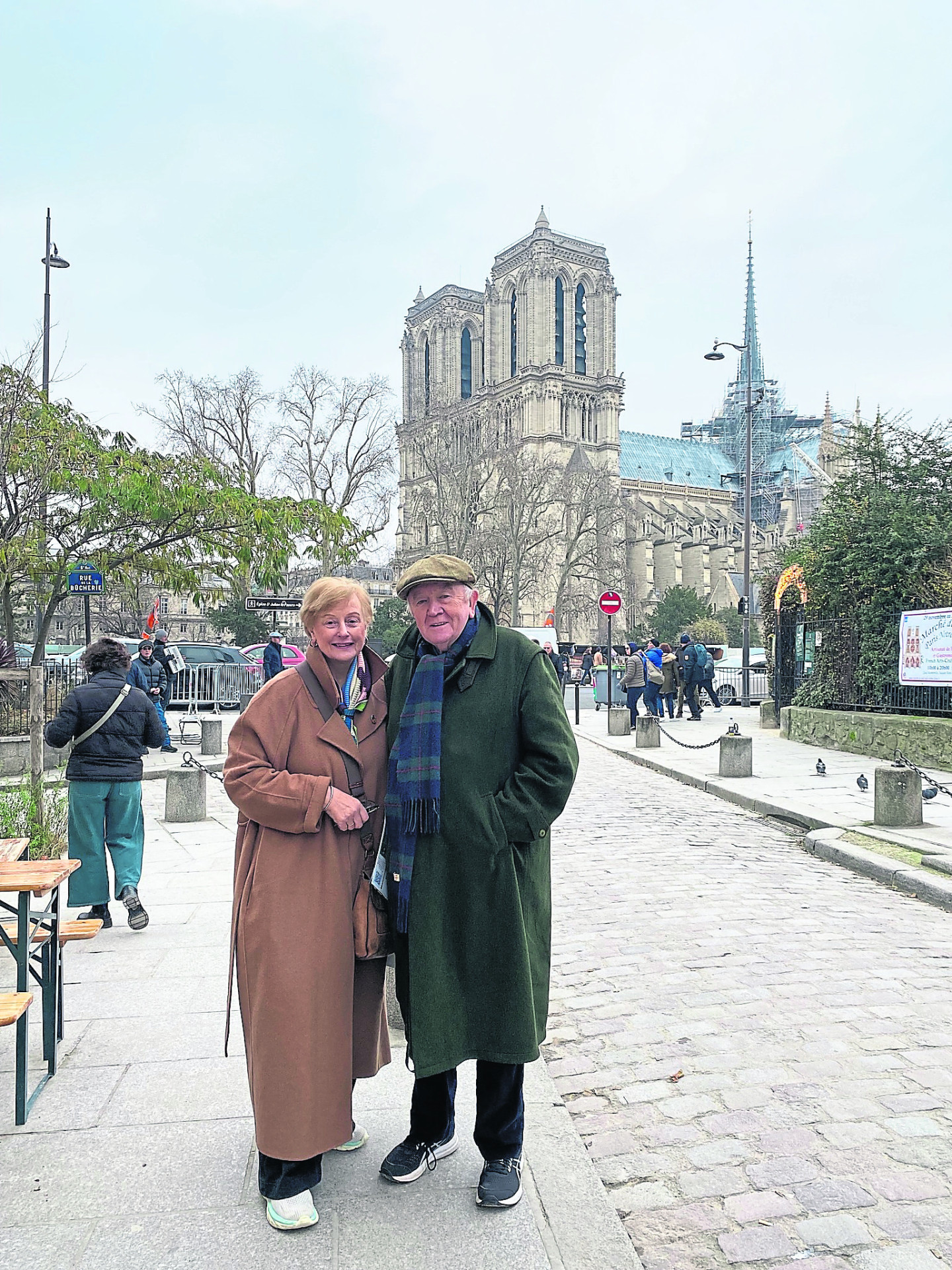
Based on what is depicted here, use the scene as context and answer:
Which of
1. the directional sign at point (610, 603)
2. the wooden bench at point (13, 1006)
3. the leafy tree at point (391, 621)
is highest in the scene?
the leafy tree at point (391, 621)

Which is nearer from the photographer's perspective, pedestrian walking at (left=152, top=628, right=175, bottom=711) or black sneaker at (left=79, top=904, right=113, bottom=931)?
black sneaker at (left=79, top=904, right=113, bottom=931)

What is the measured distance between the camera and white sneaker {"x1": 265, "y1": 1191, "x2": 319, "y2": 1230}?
2738 millimetres

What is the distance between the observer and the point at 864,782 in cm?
1074

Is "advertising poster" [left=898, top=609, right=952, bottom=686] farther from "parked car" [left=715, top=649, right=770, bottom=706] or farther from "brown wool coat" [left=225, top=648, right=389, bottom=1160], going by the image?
"parked car" [left=715, top=649, right=770, bottom=706]

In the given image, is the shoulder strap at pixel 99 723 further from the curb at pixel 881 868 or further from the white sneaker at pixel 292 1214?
the curb at pixel 881 868

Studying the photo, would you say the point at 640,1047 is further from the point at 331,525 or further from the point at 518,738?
the point at 331,525

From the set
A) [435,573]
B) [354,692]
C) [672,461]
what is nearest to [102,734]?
[354,692]

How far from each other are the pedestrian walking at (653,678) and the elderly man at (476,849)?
58.9 ft

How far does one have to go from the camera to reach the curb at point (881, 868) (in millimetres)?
6824

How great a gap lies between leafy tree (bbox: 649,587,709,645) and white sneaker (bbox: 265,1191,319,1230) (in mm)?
61053

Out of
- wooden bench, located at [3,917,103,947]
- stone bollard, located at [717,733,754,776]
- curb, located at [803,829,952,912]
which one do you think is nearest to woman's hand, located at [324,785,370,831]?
wooden bench, located at [3,917,103,947]

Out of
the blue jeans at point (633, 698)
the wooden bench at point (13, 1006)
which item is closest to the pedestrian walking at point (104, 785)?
the wooden bench at point (13, 1006)

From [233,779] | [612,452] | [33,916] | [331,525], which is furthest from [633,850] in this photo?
[612,452]

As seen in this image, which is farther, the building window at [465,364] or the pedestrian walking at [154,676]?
the building window at [465,364]
